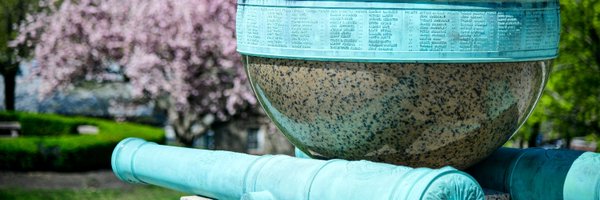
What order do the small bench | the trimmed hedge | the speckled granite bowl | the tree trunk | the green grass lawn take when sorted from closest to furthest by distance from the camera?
the speckled granite bowl
the green grass lawn
the trimmed hedge
the small bench
the tree trunk

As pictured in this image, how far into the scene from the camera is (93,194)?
632 inches

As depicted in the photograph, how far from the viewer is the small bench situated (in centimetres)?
2108

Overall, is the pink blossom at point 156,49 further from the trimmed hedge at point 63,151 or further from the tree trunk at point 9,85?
the tree trunk at point 9,85

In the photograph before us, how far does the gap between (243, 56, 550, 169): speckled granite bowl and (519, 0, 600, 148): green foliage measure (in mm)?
8319

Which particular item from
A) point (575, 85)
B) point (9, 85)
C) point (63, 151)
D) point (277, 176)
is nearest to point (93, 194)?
point (63, 151)

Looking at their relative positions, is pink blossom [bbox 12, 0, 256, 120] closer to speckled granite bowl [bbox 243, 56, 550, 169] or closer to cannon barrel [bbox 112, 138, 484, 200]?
cannon barrel [bbox 112, 138, 484, 200]

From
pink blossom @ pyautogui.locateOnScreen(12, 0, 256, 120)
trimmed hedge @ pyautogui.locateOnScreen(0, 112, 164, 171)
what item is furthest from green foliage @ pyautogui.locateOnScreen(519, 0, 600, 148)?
trimmed hedge @ pyautogui.locateOnScreen(0, 112, 164, 171)

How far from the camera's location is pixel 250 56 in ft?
19.9

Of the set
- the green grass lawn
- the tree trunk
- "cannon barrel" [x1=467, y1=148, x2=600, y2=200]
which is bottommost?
the green grass lawn

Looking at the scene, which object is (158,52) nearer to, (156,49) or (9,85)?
(156,49)

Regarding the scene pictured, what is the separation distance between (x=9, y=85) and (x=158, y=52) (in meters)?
6.03

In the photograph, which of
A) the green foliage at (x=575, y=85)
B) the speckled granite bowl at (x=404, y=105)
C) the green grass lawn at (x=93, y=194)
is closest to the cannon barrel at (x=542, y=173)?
the speckled granite bowl at (x=404, y=105)

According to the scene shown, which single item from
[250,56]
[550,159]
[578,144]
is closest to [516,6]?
[550,159]

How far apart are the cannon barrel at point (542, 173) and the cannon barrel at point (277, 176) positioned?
3.15ft
